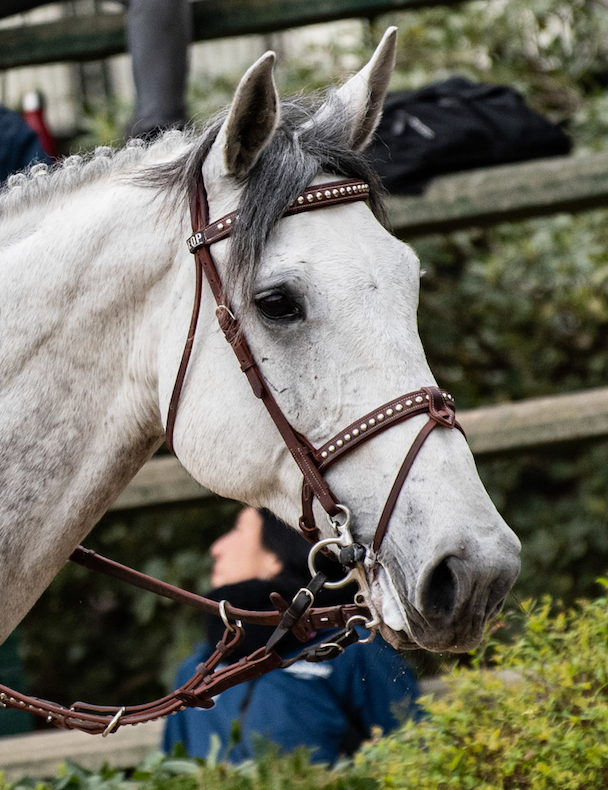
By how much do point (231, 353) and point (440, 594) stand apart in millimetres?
594

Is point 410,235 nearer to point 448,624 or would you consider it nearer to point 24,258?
point 24,258

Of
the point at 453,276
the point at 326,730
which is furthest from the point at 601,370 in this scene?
the point at 326,730

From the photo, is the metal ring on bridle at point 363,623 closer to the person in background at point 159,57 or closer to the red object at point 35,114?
the person in background at point 159,57

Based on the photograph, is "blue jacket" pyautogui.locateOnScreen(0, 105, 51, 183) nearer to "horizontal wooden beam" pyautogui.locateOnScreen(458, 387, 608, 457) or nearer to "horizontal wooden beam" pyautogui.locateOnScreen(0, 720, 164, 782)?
"horizontal wooden beam" pyautogui.locateOnScreen(458, 387, 608, 457)

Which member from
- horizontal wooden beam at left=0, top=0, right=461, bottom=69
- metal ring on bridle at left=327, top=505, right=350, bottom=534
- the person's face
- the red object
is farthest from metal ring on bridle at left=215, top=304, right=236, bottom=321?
the red object

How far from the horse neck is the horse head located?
0.11 meters

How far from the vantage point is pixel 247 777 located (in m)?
1.87

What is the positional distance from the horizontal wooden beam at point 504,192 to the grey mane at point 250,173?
1480 millimetres

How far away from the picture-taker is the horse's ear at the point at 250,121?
1545mm

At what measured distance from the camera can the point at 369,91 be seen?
1830mm

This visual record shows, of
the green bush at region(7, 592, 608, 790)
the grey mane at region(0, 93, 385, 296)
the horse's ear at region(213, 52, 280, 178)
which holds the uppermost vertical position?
the horse's ear at region(213, 52, 280, 178)

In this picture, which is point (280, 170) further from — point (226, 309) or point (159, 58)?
point (159, 58)

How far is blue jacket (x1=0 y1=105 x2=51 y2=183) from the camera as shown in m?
3.12

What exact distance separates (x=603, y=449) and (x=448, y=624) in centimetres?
352
